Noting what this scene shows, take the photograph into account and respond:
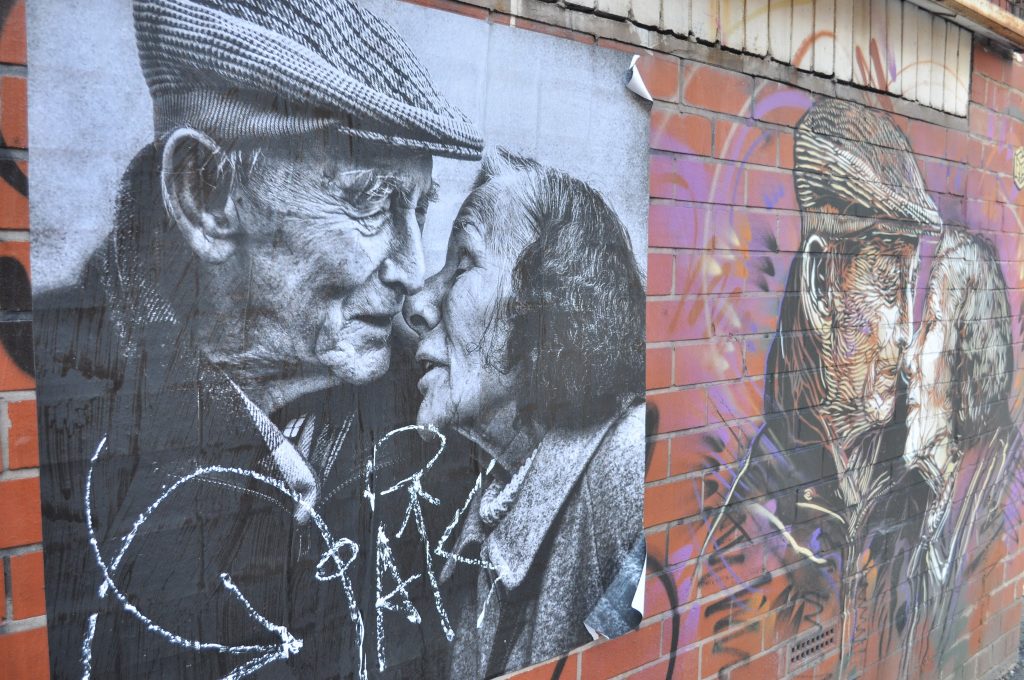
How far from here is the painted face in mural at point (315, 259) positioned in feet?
5.37

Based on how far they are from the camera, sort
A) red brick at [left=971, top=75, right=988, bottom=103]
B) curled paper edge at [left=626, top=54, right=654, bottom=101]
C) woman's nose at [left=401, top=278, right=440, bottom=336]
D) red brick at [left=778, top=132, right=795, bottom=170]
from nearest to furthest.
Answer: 1. woman's nose at [left=401, top=278, right=440, bottom=336]
2. curled paper edge at [left=626, top=54, right=654, bottom=101]
3. red brick at [left=778, top=132, right=795, bottom=170]
4. red brick at [left=971, top=75, right=988, bottom=103]

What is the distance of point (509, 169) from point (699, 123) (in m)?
0.82

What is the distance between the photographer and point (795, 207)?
2.98m

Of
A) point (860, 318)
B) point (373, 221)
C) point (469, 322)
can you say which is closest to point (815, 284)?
point (860, 318)

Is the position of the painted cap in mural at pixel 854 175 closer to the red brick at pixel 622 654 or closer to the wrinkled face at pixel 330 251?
the red brick at pixel 622 654

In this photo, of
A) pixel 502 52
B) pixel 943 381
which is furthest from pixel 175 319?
pixel 943 381

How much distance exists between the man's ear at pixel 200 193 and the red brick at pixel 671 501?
1.44 m

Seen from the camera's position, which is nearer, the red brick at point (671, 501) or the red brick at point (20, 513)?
the red brick at point (20, 513)

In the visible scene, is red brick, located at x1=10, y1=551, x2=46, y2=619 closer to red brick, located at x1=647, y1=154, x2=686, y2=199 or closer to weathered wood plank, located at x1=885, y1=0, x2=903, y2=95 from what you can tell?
red brick, located at x1=647, y1=154, x2=686, y2=199

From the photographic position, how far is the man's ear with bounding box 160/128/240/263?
1543mm

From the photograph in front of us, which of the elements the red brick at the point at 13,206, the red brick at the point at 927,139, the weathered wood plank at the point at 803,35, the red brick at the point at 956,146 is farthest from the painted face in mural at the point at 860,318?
the red brick at the point at 13,206

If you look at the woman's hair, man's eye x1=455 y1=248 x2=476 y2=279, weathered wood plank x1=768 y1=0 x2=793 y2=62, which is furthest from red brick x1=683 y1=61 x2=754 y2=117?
man's eye x1=455 y1=248 x2=476 y2=279

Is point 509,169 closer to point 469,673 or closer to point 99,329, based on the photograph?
point 99,329

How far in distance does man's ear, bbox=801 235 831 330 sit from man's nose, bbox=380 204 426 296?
1.68 metres
